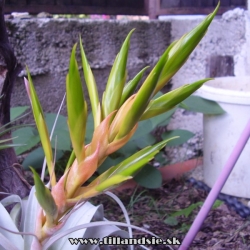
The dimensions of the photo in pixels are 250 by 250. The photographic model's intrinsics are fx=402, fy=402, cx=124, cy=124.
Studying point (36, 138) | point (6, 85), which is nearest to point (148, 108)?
point (6, 85)

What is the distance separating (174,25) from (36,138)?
1.14 metres

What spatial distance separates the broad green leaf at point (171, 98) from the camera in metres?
0.53

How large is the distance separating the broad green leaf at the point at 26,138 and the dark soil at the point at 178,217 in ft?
1.03

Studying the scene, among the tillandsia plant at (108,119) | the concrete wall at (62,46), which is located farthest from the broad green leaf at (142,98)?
the concrete wall at (62,46)

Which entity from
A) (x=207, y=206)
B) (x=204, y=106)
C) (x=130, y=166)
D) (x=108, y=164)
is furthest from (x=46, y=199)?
(x=204, y=106)

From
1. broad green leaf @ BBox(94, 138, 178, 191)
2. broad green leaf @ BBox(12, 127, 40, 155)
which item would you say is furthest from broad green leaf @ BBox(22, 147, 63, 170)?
broad green leaf @ BBox(94, 138, 178, 191)

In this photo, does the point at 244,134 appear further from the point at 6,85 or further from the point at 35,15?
the point at 35,15

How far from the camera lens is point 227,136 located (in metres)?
1.54

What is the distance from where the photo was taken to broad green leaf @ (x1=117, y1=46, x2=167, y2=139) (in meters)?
0.47

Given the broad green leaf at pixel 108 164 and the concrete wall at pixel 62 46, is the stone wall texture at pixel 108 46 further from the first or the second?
the broad green leaf at pixel 108 164

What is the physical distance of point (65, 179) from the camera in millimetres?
561

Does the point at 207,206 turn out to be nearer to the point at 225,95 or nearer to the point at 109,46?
the point at 225,95

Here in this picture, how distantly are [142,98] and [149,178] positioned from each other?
3.46ft

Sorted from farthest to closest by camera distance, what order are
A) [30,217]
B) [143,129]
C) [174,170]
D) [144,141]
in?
[174,170]
[144,141]
[143,129]
[30,217]
